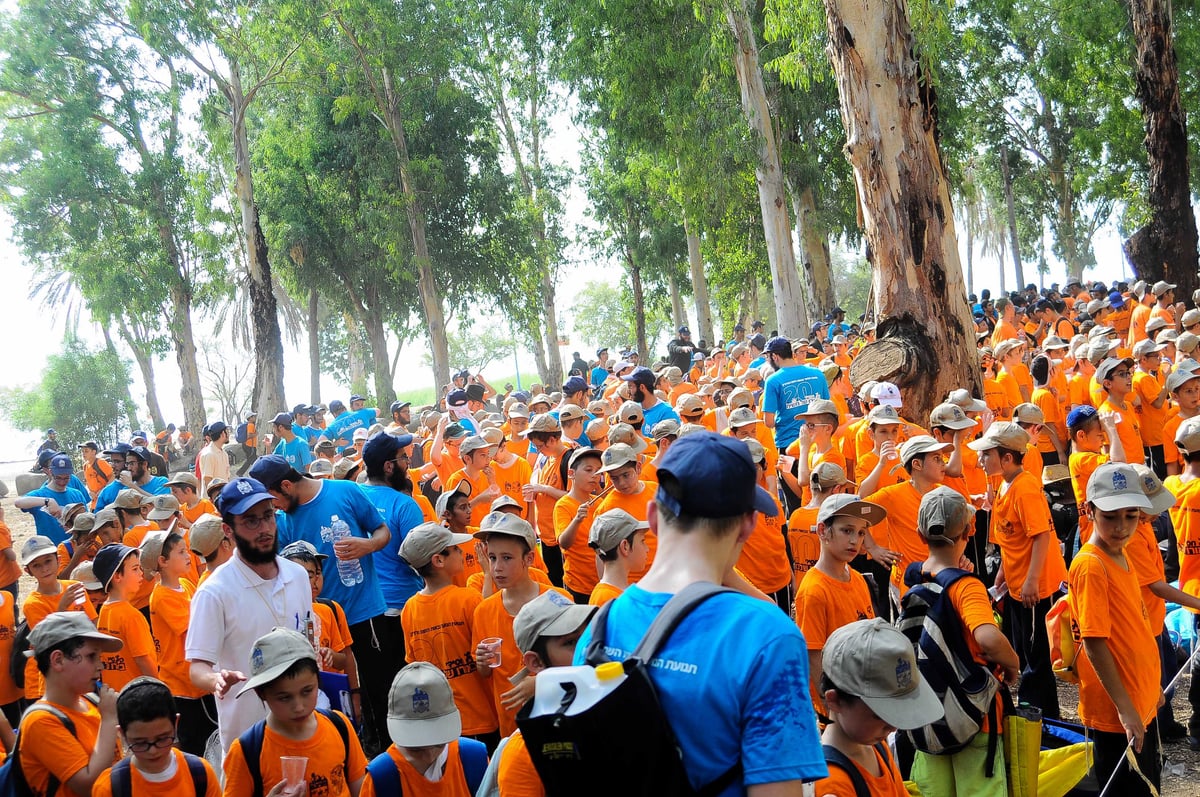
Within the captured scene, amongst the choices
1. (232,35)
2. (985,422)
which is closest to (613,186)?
(232,35)

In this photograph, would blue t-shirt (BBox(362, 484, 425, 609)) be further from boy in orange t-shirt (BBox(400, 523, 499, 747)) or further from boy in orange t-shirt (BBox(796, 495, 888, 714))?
boy in orange t-shirt (BBox(796, 495, 888, 714))

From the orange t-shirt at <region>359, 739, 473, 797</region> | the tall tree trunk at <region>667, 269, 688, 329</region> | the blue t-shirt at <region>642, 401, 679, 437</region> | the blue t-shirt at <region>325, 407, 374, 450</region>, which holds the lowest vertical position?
the orange t-shirt at <region>359, 739, 473, 797</region>

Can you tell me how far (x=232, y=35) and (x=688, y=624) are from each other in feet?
82.3

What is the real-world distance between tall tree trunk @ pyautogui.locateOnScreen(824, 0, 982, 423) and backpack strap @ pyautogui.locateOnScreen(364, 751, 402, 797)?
6.66 m

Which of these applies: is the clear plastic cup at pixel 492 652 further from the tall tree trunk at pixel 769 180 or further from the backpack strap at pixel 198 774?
the tall tree trunk at pixel 769 180

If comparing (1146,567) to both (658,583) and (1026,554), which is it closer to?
(1026,554)

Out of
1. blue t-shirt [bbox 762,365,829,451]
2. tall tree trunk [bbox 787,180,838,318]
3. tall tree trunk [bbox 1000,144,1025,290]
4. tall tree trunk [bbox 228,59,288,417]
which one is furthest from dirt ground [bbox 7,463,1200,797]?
tall tree trunk [bbox 1000,144,1025,290]

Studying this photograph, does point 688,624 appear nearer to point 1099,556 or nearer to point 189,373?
point 1099,556

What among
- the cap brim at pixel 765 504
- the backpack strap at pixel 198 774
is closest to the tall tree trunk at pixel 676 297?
the backpack strap at pixel 198 774

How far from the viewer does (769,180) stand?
19625 mm

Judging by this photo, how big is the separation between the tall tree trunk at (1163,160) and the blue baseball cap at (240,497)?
18.5 m

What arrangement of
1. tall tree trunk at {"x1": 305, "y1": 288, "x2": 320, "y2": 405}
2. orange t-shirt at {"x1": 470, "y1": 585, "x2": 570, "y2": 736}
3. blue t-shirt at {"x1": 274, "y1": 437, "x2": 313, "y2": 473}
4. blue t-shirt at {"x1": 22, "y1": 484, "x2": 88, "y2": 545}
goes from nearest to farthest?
orange t-shirt at {"x1": 470, "y1": 585, "x2": 570, "y2": 736} → blue t-shirt at {"x1": 22, "y1": 484, "x2": 88, "y2": 545} → blue t-shirt at {"x1": 274, "y1": 437, "x2": 313, "y2": 473} → tall tree trunk at {"x1": 305, "y1": 288, "x2": 320, "y2": 405}

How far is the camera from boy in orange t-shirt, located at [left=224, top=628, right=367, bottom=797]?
3.90 meters

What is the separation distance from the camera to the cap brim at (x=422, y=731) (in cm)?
395
